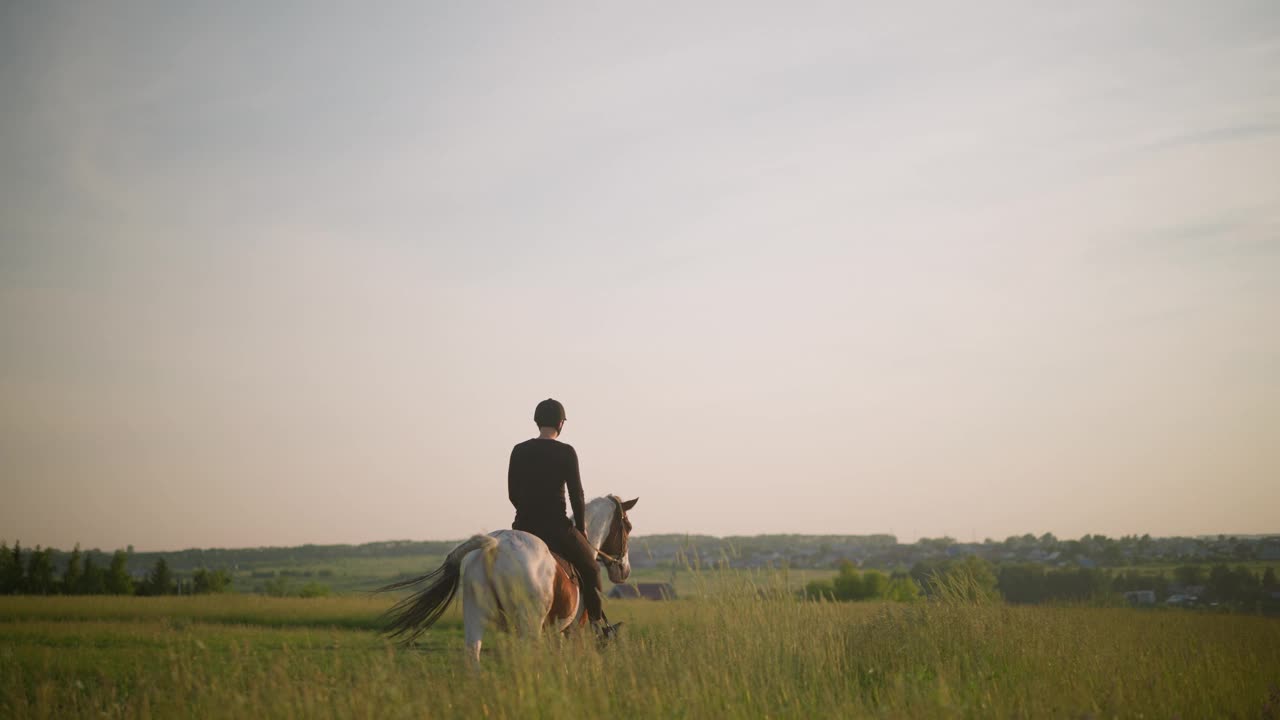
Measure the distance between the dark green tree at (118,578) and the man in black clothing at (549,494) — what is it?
70878 millimetres

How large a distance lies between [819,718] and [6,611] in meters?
34.9

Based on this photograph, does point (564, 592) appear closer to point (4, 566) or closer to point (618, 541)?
point (618, 541)

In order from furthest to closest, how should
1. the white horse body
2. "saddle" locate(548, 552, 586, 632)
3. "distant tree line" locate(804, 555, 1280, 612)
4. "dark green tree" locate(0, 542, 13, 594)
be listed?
"dark green tree" locate(0, 542, 13, 594) < "distant tree line" locate(804, 555, 1280, 612) < "saddle" locate(548, 552, 586, 632) < the white horse body

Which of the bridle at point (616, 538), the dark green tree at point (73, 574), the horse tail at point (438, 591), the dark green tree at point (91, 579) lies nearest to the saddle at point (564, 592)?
the horse tail at point (438, 591)

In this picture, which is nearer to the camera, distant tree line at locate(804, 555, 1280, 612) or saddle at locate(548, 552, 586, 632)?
saddle at locate(548, 552, 586, 632)

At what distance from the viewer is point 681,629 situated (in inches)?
362

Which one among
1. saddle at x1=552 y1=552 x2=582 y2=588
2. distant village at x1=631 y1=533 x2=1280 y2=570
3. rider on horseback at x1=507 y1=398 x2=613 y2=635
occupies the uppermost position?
rider on horseback at x1=507 y1=398 x2=613 y2=635

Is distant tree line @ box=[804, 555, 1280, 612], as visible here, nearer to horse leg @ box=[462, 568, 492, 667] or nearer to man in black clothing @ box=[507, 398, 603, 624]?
man in black clothing @ box=[507, 398, 603, 624]

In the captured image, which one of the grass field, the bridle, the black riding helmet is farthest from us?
the bridle

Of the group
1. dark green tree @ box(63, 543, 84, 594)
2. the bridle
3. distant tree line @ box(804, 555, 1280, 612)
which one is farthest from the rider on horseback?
dark green tree @ box(63, 543, 84, 594)

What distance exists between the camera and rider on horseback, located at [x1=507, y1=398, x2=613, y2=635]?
8.28m

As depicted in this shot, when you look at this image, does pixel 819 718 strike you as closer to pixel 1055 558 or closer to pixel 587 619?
pixel 587 619

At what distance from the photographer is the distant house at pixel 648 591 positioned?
29.6ft

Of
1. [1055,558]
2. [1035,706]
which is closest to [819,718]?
[1035,706]
